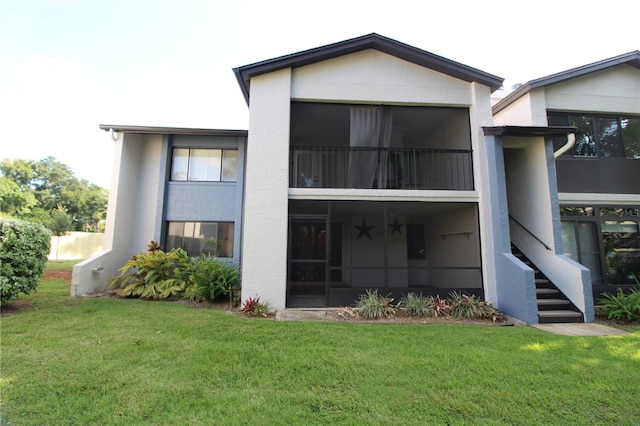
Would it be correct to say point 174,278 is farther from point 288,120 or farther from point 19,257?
point 288,120

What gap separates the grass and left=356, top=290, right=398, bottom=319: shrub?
0.88 meters

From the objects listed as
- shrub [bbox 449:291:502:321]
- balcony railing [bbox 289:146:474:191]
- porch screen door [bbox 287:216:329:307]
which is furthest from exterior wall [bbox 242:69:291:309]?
shrub [bbox 449:291:502:321]

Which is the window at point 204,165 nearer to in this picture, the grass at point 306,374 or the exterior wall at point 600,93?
the grass at point 306,374

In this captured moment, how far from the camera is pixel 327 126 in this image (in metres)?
10.2

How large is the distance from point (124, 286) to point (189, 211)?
10.3 ft

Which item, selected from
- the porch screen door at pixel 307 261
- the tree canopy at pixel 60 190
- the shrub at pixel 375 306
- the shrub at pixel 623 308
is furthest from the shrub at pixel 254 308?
the tree canopy at pixel 60 190

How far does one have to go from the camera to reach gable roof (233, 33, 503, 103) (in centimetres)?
817

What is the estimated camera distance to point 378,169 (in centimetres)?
867

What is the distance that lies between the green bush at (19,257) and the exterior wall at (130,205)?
2.29 meters

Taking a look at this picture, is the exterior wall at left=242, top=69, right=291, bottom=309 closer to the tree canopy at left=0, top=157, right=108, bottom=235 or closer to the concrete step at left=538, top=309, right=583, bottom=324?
the concrete step at left=538, top=309, right=583, bottom=324

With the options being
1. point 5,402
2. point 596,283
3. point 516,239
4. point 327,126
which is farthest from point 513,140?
point 5,402

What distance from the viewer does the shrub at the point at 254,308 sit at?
7146 mm

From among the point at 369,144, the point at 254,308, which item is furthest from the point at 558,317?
the point at 254,308

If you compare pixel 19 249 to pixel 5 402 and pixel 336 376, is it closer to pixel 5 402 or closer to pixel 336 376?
pixel 5 402
